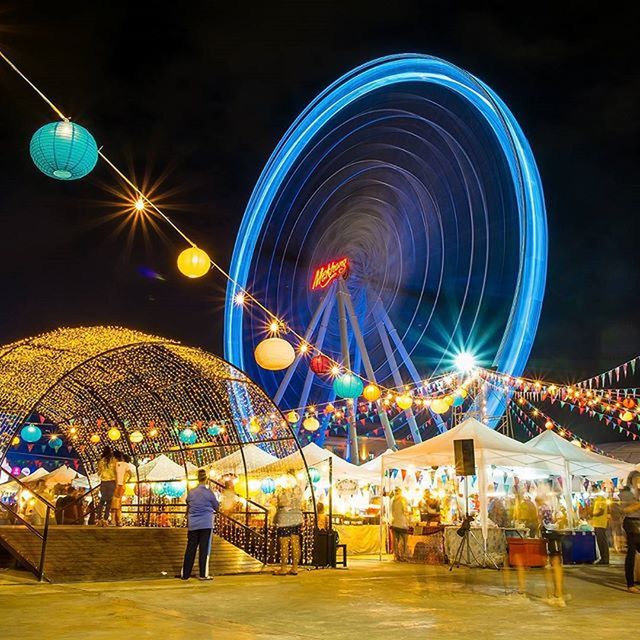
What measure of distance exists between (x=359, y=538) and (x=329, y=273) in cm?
988

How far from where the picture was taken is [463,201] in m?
21.0

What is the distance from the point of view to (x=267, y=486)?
58.6ft

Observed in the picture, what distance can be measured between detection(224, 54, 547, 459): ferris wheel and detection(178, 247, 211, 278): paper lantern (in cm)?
1069

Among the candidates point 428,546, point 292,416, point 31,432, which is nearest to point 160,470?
point 31,432

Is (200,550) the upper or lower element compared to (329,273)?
lower

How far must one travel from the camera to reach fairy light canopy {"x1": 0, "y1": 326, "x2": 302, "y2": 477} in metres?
10.7

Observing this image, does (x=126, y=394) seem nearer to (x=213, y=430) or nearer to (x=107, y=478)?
(x=107, y=478)

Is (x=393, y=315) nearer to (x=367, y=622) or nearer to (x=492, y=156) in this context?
(x=492, y=156)

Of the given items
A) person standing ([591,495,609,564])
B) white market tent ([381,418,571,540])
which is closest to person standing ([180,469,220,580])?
white market tent ([381,418,571,540])

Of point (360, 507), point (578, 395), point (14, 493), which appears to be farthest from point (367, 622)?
point (14, 493)

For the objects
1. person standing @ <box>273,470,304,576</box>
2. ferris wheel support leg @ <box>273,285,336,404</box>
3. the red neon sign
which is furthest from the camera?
ferris wheel support leg @ <box>273,285,336,404</box>

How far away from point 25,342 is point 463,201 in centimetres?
1450

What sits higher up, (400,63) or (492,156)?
(400,63)

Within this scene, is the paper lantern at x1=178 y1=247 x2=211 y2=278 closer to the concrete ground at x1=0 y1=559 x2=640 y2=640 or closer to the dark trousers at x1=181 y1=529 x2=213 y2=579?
the dark trousers at x1=181 y1=529 x2=213 y2=579
